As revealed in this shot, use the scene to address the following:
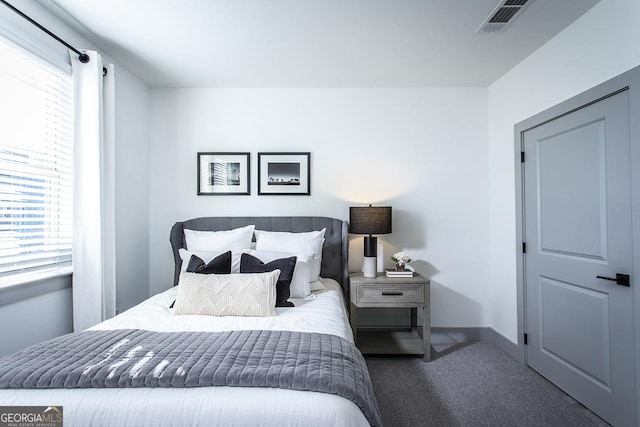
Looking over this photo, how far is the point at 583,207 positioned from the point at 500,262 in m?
1.13

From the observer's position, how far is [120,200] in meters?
2.98

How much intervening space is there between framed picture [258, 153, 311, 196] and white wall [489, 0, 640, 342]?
1.91 meters

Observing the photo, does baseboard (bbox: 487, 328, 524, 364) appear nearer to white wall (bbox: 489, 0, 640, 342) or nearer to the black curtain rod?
white wall (bbox: 489, 0, 640, 342)

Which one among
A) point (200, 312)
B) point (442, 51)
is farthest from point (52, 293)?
point (442, 51)

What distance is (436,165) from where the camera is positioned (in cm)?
349

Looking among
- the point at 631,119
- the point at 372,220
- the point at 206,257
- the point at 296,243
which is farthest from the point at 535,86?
the point at 206,257

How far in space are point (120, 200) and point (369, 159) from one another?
2380mm

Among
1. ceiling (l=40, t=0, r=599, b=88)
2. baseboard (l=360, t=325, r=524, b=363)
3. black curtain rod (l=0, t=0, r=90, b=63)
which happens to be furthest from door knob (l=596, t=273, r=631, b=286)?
black curtain rod (l=0, t=0, r=90, b=63)

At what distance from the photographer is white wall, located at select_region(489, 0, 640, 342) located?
200 centimetres

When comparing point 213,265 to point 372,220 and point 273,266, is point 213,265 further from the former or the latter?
point 372,220

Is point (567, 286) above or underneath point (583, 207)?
underneath

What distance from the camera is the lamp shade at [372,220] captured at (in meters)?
3.09

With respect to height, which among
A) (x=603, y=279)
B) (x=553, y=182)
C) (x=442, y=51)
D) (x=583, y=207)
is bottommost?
(x=603, y=279)

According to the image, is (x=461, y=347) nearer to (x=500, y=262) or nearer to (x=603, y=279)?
(x=500, y=262)
